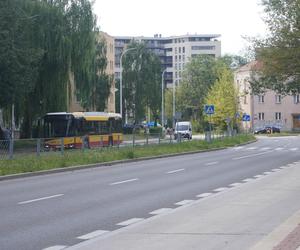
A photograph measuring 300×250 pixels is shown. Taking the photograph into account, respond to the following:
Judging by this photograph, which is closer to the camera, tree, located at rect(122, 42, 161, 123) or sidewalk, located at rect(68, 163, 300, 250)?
sidewalk, located at rect(68, 163, 300, 250)

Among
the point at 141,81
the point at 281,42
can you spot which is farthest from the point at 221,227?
the point at 141,81

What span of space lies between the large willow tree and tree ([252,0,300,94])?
1370 centimetres

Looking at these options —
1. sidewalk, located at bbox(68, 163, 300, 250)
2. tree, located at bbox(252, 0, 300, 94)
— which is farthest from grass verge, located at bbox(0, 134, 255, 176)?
sidewalk, located at bbox(68, 163, 300, 250)

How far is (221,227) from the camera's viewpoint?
10.2 metres

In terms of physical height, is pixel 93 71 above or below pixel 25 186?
above

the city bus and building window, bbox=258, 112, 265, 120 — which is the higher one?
building window, bbox=258, 112, 265, 120

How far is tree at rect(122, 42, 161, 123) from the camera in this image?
99.3 m

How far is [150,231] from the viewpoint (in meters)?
9.87

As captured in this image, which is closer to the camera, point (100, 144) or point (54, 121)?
point (100, 144)

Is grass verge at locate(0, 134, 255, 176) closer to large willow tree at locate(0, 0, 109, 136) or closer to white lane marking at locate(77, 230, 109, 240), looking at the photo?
large willow tree at locate(0, 0, 109, 136)

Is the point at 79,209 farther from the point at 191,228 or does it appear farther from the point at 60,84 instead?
the point at 60,84

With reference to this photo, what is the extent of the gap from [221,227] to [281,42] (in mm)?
26884

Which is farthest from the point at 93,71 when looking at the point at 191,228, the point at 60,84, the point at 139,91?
the point at 139,91

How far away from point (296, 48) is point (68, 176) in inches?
701
